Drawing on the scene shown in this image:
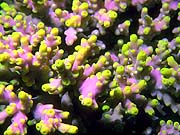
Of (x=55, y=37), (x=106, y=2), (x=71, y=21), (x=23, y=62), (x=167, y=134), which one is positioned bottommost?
(x=167, y=134)

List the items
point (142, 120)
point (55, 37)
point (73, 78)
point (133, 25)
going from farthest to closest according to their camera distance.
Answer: point (133, 25) → point (142, 120) → point (55, 37) → point (73, 78)

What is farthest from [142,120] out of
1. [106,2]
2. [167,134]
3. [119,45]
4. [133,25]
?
[106,2]

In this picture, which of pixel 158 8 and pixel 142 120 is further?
pixel 158 8

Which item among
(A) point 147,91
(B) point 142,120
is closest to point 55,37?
(A) point 147,91

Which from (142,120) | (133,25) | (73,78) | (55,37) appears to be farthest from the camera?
(133,25)

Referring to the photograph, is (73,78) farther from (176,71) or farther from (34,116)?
(176,71)

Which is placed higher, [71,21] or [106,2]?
[106,2]
